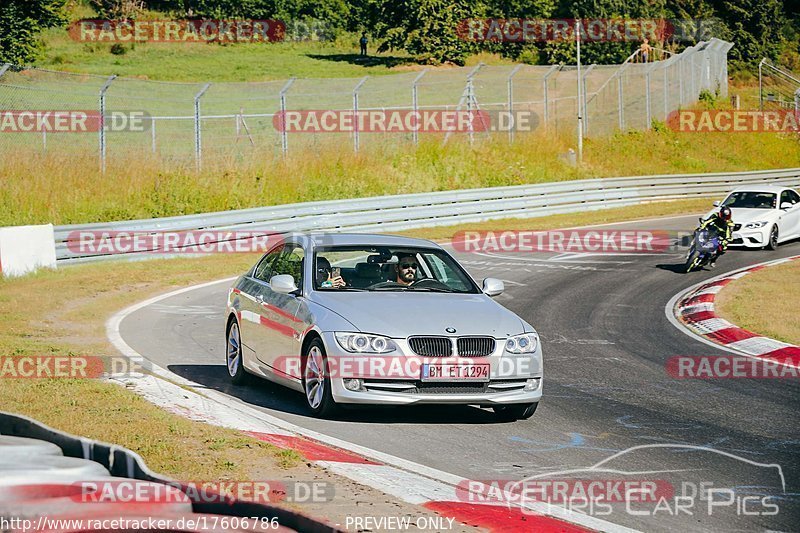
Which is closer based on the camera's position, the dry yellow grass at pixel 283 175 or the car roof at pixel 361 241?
the car roof at pixel 361 241

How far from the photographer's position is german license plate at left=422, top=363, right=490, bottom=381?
903 cm

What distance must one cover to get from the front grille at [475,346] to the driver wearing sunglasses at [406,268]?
1.41 m

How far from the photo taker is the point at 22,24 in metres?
64.5

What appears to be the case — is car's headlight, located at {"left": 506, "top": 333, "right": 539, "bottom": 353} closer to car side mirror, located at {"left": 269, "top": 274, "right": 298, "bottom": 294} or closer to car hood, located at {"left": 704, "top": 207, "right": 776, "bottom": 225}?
car side mirror, located at {"left": 269, "top": 274, "right": 298, "bottom": 294}

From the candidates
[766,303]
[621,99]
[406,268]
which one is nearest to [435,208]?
[766,303]

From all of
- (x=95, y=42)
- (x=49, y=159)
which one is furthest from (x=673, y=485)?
(x=95, y=42)

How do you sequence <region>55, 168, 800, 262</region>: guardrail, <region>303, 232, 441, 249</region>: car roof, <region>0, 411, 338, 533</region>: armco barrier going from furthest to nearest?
<region>55, 168, 800, 262</region>: guardrail → <region>303, 232, 441, 249</region>: car roof → <region>0, 411, 338, 533</region>: armco barrier

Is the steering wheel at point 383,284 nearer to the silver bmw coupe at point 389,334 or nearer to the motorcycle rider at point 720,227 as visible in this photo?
the silver bmw coupe at point 389,334

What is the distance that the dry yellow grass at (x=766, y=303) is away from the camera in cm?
1557

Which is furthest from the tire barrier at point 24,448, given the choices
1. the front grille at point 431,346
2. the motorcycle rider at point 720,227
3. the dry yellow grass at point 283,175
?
the dry yellow grass at point 283,175

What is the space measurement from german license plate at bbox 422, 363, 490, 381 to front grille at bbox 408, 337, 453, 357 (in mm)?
99

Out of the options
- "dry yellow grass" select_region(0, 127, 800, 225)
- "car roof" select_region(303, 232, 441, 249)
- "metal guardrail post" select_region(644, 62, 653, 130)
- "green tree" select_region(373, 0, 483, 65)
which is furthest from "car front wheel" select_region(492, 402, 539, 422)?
"green tree" select_region(373, 0, 483, 65)

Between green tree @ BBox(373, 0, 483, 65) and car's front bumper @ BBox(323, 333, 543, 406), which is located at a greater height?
green tree @ BBox(373, 0, 483, 65)

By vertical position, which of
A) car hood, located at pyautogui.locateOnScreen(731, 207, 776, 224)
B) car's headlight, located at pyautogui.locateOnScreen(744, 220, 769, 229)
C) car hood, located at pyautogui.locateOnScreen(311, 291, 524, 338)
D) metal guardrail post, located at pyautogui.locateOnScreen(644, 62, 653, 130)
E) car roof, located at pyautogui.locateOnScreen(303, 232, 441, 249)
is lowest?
car's headlight, located at pyautogui.locateOnScreen(744, 220, 769, 229)
